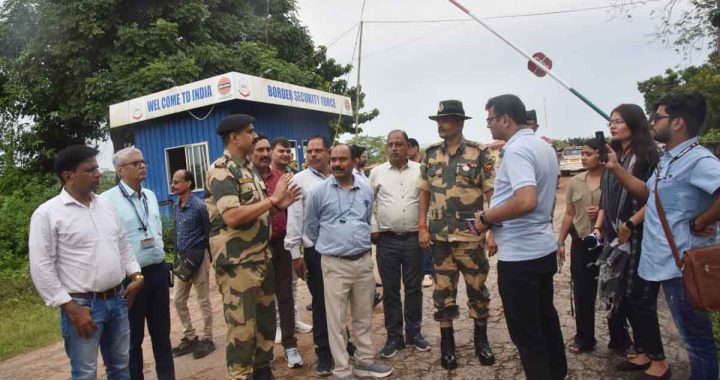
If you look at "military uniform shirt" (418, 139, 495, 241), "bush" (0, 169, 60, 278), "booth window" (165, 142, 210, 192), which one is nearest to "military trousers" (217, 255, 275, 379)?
"military uniform shirt" (418, 139, 495, 241)

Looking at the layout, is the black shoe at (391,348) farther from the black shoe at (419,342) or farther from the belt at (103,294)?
the belt at (103,294)

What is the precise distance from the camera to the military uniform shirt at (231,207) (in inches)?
113

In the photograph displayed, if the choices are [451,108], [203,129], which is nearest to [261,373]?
[451,108]

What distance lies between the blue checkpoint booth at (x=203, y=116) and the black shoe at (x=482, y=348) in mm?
6972

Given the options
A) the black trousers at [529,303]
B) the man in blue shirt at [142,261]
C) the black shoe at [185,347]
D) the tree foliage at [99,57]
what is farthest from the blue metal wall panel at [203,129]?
the black trousers at [529,303]

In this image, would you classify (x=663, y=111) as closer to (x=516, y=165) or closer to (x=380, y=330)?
(x=516, y=165)

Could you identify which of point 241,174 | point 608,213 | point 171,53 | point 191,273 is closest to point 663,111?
point 608,213

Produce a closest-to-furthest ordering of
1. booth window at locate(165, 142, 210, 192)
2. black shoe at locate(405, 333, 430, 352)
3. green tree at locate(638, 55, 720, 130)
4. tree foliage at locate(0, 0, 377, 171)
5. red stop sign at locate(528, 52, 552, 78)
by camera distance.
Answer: black shoe at locate(405, 333, 430, 352) → red stop sign at locate(528, 52, 552, 78) → booth window at locate(165, 142, 210, 192) → tree foliage at locate(0, 0, 377, 171) → green tree at locate(638, 55, 720, 130)

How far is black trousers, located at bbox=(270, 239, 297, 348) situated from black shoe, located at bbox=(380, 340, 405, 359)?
76 cm

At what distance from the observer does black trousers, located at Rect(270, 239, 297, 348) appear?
154 inches

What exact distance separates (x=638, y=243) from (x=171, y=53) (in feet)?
49.4

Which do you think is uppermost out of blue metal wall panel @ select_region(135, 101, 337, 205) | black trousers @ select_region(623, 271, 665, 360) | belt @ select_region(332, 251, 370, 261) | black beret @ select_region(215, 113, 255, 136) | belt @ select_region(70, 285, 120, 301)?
blue metal wall panel @ select_region(135, 101, 337, 205)

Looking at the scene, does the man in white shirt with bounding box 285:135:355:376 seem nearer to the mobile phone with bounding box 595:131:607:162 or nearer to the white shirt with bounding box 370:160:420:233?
the white shirt with bounding box 370:160:420:233

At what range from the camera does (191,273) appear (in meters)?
4.39
